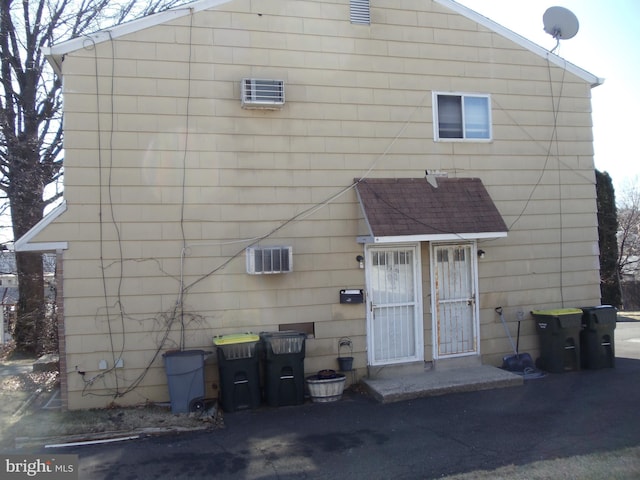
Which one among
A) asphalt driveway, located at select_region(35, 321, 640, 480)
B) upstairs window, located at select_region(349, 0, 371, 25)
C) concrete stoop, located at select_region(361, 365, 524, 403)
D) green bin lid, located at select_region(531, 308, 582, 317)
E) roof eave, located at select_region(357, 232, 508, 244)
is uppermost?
upstairs window, located at select_region(349, 0, 371, 25)

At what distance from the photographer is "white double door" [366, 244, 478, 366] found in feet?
29.5

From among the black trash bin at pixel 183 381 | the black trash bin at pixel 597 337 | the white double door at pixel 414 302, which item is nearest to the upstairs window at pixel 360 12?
the white double door at pixel 414 302

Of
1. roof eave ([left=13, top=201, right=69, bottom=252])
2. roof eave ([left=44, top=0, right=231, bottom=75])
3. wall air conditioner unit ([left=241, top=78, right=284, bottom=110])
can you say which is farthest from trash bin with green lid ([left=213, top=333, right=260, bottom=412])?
roof eave ([left=44, top=0, right=231, bottom=75])

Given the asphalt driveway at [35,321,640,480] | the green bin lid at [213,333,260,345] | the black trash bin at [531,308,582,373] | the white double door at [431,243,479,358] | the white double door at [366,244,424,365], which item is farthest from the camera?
the black trash bin at [531,308,582,373]

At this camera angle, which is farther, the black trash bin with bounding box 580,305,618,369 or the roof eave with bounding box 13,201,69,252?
the black trash bin with bounding box 580,305,618,369

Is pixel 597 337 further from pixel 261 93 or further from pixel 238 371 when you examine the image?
pixel 261 93

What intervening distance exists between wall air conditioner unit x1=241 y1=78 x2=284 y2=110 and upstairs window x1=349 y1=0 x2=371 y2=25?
176 centimetres

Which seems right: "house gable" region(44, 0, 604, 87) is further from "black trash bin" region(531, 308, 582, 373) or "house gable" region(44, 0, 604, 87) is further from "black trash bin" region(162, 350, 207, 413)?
"black trash bin" region(531, 308, 582, 373)

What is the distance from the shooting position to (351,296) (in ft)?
28.7

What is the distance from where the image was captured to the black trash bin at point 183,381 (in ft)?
24.8

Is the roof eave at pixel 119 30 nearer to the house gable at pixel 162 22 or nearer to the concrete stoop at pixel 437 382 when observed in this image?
the house gable at pixel 162 22

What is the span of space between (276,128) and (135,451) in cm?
492

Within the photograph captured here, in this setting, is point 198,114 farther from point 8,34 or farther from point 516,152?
point 8,34

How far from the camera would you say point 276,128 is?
339 inches
